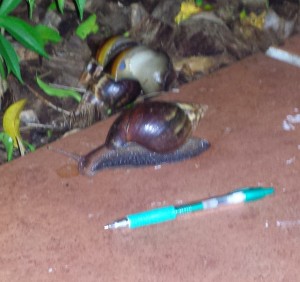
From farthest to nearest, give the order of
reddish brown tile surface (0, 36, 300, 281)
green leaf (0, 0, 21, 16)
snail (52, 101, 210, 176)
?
green leaf (0, 0, 21, 16), snail (52, 101, 210, 176), reddish brown tile surface (0, 36, 300, 281)

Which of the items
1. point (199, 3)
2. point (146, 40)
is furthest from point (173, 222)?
point (199, 3)

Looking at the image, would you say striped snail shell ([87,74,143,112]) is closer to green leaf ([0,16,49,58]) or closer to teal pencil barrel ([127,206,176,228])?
green leaf ([0,16,49,58])

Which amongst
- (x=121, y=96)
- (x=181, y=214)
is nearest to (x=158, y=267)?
(x=181, y=214)

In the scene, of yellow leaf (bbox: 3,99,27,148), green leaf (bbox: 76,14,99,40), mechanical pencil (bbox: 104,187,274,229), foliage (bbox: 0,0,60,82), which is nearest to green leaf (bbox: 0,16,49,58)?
foliage (bbox: 0,0,60,82)

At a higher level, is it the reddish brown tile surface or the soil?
the reddish brown tile surface

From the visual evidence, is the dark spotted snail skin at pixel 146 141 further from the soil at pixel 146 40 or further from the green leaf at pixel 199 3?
the green leaf at pixel 199 3

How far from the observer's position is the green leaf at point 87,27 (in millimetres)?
1457

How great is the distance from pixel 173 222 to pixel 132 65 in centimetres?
41

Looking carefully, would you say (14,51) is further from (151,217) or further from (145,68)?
(151,217)

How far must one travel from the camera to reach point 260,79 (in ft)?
4.44

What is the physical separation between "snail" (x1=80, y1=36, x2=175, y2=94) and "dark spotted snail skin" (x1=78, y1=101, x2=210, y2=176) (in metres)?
0.20

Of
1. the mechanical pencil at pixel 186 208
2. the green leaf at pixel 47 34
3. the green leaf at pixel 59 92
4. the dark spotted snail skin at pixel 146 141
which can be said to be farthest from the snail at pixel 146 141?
the green leaf at pixel 47 34

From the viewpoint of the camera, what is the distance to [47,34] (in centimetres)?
142

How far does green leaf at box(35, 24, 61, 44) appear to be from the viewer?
1420mm
